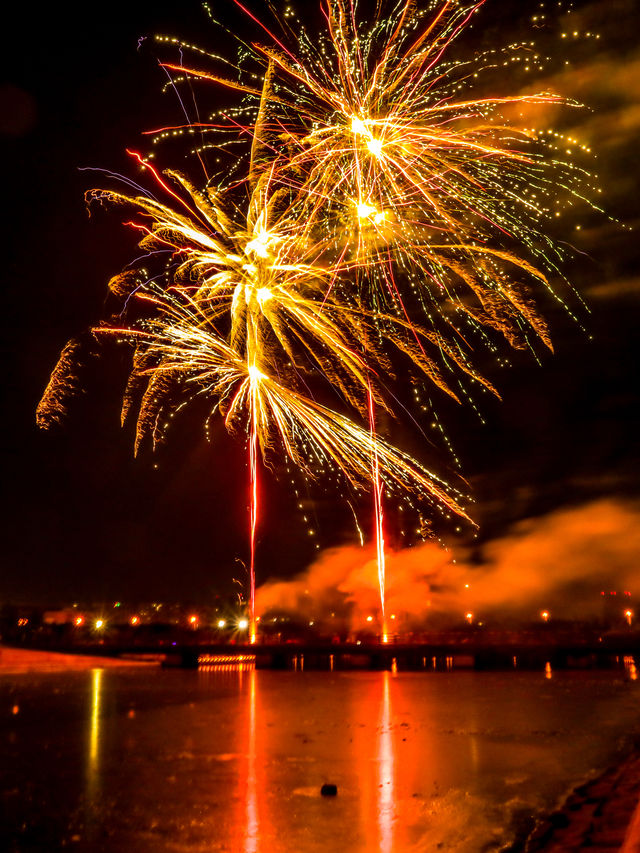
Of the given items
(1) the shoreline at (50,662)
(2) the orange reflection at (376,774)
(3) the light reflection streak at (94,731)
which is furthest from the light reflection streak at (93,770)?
(1) the shoreline at (50,662)

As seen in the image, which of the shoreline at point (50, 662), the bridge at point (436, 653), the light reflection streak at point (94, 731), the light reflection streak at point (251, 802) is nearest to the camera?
the light reflection streak at point (251, 802)

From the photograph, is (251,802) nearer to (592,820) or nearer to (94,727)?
(592,820)

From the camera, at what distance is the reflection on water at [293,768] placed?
16.9 ft

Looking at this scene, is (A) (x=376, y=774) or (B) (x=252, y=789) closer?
(B) (x=252, y=789)

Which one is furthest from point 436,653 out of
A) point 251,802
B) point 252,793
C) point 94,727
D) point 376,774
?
point 251,802

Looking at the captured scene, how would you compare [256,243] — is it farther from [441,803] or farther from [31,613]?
[31,613]

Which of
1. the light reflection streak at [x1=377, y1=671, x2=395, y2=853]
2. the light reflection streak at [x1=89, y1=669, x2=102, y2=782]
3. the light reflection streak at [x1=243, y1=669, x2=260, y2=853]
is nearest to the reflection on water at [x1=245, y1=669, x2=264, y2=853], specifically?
the light reflection streak at [x1=243, y1=669, x2=260, y2=853]

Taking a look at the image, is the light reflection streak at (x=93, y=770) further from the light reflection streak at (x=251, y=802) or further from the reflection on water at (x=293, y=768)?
the light reflection streak at (x=251, y=802)

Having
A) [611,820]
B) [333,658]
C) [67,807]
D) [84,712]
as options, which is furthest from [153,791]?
[333,658]

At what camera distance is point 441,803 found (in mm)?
5965

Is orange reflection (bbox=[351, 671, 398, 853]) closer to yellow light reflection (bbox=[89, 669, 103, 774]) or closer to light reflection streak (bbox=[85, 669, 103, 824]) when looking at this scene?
light reflection streak (bbox=[85, 669, 103, 824])

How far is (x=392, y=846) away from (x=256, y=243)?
10.3 metres

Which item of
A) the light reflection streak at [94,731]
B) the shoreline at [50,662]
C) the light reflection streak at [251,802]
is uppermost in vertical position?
the shoreline at [50,662]

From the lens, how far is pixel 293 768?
24.6ft
